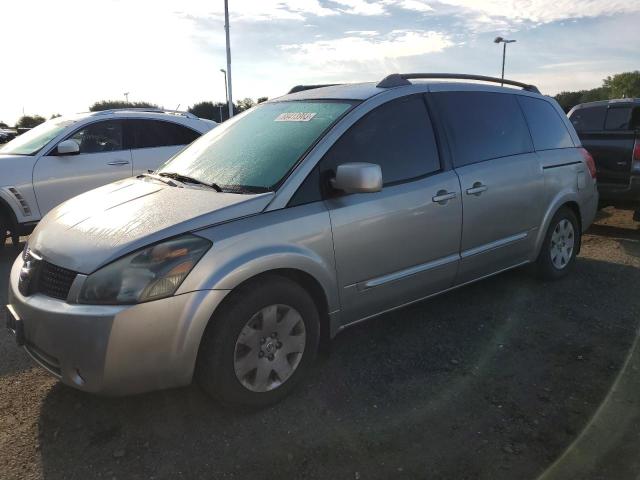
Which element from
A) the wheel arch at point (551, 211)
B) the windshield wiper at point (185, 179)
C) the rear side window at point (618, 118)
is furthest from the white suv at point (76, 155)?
the rear side window at point (618, 118)

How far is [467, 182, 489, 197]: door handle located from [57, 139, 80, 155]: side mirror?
4907mm

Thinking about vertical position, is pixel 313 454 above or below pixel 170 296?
below

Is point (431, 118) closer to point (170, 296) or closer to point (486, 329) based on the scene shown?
point (486, 329)

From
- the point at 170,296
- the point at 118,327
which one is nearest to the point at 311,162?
the point at 170,296

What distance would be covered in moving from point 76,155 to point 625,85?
239 ft

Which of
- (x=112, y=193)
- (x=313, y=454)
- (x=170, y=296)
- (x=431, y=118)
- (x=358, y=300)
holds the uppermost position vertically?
(x=431, y=118)

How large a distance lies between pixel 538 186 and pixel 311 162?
234 centimetres

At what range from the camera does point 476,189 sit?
3967mm

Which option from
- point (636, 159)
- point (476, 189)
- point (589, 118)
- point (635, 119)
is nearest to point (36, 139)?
point (476, 189)

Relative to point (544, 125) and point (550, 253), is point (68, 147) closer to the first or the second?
point (544, 125)

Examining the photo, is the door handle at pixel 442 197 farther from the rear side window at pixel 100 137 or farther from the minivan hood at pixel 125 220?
the rear side window at pixel 100 137

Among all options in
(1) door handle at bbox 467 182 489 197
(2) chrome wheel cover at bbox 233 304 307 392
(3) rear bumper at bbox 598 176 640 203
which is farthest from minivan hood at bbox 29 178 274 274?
(3) rear bumper at bbox 598 176 640 203

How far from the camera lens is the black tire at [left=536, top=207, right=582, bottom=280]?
16.0ft

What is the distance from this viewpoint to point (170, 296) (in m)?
2.56
